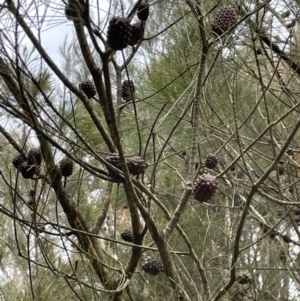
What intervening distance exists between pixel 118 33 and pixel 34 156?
0.31 meters

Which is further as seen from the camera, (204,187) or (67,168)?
(67,168)

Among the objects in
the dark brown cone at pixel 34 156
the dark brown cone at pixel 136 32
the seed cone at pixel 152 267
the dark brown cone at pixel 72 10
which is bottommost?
the seed cone at pixel 152 267

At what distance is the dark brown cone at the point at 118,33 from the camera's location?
0.67 m

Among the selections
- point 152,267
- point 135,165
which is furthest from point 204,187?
point 152,267

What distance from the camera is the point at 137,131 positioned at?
107cm

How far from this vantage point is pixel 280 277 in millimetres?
1539

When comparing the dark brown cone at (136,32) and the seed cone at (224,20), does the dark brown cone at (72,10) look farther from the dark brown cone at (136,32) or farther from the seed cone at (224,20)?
the seed cone at (224,20)

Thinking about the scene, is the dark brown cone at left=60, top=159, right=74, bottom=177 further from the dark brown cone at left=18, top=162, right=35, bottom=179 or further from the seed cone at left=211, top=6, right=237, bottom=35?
the seed cone at left=211, top=6, right=237, bottom=35

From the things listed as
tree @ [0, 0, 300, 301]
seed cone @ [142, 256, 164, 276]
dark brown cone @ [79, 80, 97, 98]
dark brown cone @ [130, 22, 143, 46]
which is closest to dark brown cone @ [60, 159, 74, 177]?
tree @ [0, 0, 300, 301]

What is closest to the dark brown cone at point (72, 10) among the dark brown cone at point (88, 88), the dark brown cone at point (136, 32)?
the dark brown cone at point (136, 32)

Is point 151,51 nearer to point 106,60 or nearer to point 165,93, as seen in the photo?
point 165,93

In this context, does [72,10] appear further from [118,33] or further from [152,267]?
[152,267]

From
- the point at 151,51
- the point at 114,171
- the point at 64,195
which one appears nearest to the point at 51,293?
the point at 64,195

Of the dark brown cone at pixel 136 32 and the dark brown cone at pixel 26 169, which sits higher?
the dark brown cone at pixel 136 32
